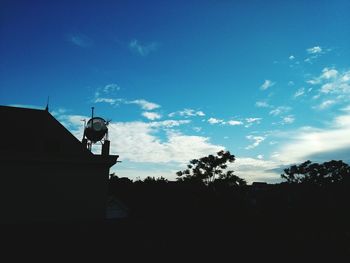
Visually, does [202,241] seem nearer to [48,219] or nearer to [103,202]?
[103,202]

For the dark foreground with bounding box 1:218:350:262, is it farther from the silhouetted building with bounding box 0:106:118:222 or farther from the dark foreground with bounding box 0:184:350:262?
the silhouetted building with bounding box 0:106:118:222

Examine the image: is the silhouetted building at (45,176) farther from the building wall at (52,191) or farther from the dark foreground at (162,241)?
the dark foreground at (162,241)

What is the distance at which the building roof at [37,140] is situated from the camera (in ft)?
48.5

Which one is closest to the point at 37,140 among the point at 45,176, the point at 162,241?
the point at 45,176

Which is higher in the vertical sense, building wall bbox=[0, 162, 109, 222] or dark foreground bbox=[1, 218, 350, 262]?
building wall bbox=[0, 162, 109, 222]

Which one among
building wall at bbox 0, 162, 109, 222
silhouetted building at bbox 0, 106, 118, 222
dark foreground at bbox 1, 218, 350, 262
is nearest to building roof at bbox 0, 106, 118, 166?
silhouetted building at bbox 0, 106, 118, 222

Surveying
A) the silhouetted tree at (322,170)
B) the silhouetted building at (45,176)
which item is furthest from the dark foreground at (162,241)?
the silhouetted tree at (322,170)

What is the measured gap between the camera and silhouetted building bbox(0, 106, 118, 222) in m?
14.4

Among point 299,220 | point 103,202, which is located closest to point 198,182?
point 299,220

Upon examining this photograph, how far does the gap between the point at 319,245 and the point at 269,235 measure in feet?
8.40

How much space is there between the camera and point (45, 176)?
14875 millimetres

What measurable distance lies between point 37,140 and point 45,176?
2.68 m

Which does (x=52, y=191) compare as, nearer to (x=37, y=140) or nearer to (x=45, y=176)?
(x=45, y=176)

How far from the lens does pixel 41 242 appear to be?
1072cm
